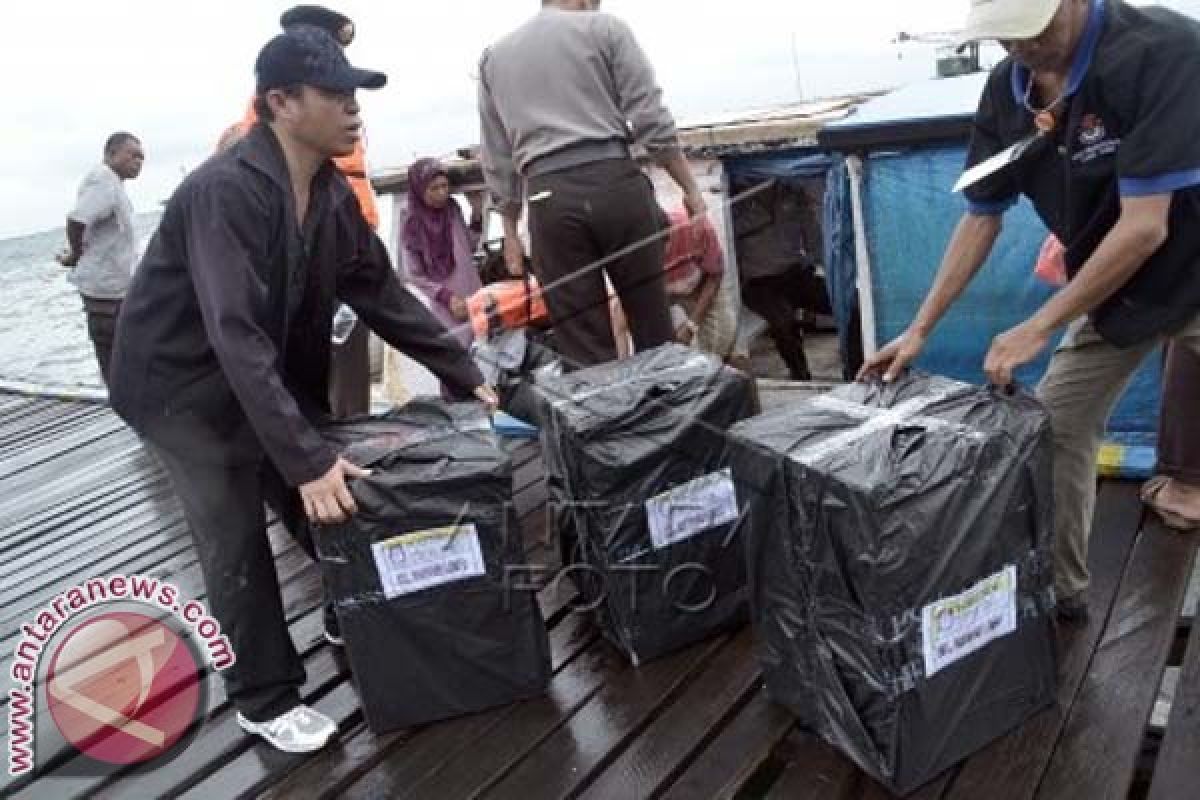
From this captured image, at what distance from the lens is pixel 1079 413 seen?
186cm

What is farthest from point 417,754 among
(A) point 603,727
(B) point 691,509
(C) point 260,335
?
(C) point 260,335

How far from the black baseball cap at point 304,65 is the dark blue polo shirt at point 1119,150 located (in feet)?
4.05

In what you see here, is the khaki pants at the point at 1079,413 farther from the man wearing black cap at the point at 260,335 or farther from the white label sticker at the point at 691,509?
the man wearing black cap at the point at 260,335

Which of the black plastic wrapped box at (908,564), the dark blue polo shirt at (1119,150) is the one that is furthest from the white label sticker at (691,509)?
the dark blue polo shirt at (1119,150)

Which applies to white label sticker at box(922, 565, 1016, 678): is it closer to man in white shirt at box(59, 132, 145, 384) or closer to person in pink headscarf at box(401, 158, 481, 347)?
person in pink headscarf at box(401, 158, 481, 347)

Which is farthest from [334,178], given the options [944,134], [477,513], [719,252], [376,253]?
[719,252]

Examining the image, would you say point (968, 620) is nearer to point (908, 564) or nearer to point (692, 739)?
point (908, 564)

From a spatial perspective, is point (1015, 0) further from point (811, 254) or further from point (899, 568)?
point (811, 254)

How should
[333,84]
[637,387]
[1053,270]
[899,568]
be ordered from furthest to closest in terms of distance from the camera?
[1053,270]
[637,387]
[333,84]
[899,568]

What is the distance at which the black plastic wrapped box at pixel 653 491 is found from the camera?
1941mm

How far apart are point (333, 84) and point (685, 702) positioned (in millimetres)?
1420

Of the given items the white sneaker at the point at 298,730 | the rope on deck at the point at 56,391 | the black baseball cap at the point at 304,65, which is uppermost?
the black baseball cap at the point at 304,65

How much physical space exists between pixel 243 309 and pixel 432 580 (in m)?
0.64

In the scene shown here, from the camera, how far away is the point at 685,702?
1.94m
